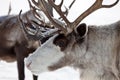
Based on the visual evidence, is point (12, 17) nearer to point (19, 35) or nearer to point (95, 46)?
point (19, 35)

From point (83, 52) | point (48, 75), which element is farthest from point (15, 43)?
point (83, 52)

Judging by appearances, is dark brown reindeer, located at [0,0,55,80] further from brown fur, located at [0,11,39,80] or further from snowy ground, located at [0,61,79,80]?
snowy ground, located at [0,61,79,80]

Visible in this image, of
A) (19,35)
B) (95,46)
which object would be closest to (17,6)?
(19,35)

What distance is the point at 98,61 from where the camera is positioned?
3.14 m

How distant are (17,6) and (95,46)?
2449 centimetres

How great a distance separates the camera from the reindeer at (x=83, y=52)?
3.06 meters

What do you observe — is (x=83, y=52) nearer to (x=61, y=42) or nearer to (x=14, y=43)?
(x=61, y=42)

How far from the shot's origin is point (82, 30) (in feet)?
10.0

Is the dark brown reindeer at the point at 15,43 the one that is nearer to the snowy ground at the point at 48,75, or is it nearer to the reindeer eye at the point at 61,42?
the snowy ground at the point at 48,75

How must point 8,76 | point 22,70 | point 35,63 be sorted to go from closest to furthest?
point 35,63, point 22,70, point 8,76

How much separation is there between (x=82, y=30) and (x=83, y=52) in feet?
0.63

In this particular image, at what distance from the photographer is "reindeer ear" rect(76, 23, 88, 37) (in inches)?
120

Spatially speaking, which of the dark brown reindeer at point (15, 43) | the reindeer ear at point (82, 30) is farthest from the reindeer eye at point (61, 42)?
the dark brown reindeer at point (15, 43)

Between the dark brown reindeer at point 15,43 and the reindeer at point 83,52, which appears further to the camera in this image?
the dark brown reindeer at point 15,43
